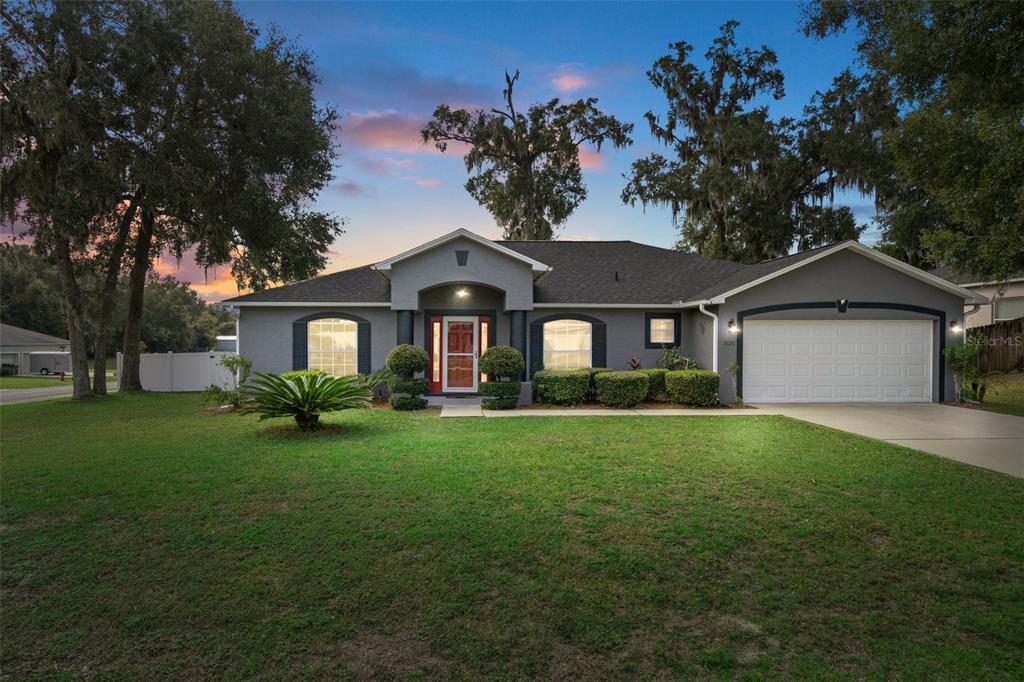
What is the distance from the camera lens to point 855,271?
44.4 feet

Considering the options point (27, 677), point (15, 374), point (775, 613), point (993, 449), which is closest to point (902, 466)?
point (993, 449)

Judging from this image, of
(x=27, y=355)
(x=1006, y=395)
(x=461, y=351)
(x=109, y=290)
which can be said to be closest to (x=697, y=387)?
(x=461, y=351)

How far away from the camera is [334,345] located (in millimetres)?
14938

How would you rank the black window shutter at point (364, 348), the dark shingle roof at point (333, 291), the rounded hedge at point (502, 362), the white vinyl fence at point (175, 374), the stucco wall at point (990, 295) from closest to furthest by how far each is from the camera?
the rounded hedge at point (502, 362) → the dark shingle roof at point (333, 291) → the black window shutter at point (364, 348) → the white vinyl fence at point (175, 374) → the stucco wall at point (990, 295)

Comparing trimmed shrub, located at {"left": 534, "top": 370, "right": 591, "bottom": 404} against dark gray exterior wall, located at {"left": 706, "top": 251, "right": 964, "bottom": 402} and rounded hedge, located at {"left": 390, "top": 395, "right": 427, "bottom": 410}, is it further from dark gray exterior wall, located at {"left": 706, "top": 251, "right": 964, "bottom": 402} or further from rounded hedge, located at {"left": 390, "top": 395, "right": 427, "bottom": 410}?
dark gray exterior wall, located at {"left": 706, "top": 251, "right": 964, "bottom": 402}

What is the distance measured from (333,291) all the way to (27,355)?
31624 mm

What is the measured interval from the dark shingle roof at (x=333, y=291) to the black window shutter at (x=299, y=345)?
68 centimetres

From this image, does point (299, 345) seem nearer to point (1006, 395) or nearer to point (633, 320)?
point (633, 320)

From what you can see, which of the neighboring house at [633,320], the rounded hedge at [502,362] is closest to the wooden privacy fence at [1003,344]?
the neighboring house at [633,320]

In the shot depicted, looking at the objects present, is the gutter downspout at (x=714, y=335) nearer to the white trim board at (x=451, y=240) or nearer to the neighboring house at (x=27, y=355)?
the white trim board at (x=451, y=240)

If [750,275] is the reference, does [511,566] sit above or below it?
below

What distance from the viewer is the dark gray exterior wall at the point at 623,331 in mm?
15039

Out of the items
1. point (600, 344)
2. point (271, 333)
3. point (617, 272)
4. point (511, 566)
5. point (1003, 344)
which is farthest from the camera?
point (617, 272)

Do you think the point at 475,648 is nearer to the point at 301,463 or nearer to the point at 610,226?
the point at 301,463
